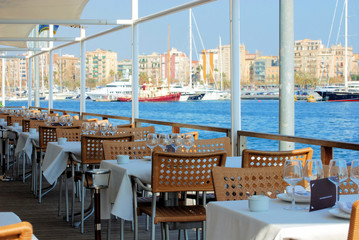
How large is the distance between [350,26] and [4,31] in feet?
134

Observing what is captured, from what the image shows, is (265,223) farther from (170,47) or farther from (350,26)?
(170,47)

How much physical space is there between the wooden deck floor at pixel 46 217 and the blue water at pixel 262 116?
32.8 m

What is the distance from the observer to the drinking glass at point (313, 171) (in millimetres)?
2352

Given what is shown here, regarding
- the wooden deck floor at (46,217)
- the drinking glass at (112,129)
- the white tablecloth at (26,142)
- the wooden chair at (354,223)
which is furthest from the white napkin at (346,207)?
the white tablecloth at (26,142)

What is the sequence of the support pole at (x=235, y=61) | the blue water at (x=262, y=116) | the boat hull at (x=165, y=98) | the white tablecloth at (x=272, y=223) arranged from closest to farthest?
the white tablecloth at (x=272, y=223)
the support pole at (x=235, y=61)
the blue water at (x=262, y=116)
the boat hull at (x=165, y=98)

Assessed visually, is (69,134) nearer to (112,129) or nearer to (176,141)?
(112,129)

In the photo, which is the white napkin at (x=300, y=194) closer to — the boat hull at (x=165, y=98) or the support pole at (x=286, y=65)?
the support pole at (x=286, y=65)

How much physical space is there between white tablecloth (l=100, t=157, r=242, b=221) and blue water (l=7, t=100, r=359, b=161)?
34836mm

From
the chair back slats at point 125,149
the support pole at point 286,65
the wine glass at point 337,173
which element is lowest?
the chair back slats at point 125,149

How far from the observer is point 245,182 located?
2760 mm

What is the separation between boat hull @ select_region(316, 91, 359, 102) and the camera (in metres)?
54.6

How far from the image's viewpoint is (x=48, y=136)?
20.8 ft

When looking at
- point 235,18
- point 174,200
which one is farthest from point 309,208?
point 235,18

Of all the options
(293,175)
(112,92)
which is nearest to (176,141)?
(293,175)
